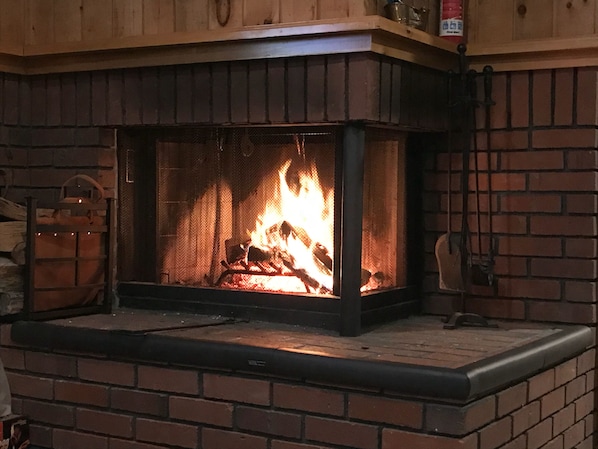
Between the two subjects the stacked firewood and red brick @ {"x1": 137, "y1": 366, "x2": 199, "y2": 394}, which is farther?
the stacked firewood

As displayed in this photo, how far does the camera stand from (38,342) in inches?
107

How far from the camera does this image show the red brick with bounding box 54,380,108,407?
2617 mm

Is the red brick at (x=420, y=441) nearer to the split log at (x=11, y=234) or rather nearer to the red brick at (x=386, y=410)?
the red brick at (x=386, y=410)

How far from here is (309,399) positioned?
7.59ft

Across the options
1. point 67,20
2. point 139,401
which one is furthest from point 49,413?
point 67,20

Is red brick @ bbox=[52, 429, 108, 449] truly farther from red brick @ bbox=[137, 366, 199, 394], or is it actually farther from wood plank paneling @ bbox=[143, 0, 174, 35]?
wood plank paneling @ bbox=[143, 0, 174, 35]

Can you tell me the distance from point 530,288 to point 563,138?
46 cm

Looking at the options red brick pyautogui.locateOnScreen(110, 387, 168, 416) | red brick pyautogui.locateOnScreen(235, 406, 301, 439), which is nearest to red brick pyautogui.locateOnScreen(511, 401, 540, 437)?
red brick pyautogui.locateOnScreen(235, 406, 301, 439)

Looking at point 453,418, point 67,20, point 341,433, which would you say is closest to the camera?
point 453,418

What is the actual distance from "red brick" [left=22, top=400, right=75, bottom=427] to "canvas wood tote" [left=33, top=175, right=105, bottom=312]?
27 cm

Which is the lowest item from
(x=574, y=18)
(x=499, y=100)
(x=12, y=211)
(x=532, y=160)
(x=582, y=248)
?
(x=582, y=248)

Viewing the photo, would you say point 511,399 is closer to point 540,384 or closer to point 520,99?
point 540,384

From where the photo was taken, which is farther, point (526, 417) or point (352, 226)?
point (352, 226)

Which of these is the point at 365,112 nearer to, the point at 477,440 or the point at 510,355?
the point at 510,355
